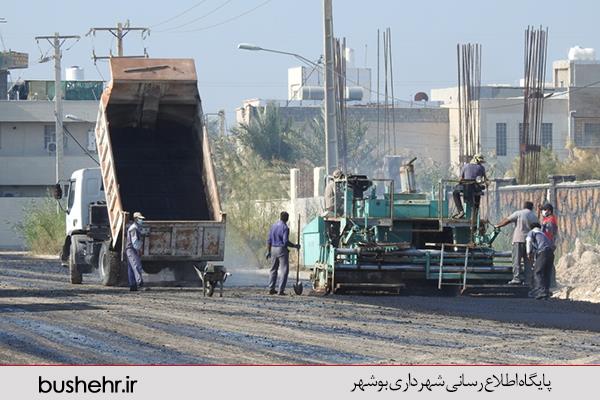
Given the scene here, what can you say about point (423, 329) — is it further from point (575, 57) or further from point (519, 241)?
point (575, 57)

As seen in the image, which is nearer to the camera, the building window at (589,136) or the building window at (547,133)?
the building window at (589,136)

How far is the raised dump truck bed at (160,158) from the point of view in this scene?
25.9 m

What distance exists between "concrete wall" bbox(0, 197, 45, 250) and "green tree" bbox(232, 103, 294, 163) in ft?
35.7

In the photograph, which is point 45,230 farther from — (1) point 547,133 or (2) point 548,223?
(1) point 547,133

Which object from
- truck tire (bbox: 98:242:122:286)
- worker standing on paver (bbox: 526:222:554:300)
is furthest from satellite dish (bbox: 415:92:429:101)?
worker standing on paver (bbox: 526:222:554:300)

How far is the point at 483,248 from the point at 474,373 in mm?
11668

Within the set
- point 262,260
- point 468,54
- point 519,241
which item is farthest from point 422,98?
point 519,241

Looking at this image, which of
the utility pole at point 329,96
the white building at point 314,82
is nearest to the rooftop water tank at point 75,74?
the white building at point 314,82

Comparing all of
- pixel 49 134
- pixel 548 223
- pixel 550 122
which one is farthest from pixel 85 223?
pixel 550 122

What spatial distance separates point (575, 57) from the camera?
310ft

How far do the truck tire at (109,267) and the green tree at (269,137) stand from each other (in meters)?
42.0

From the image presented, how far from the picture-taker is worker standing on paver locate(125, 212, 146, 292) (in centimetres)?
2500

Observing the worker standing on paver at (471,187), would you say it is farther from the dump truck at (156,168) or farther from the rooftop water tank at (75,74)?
the rooftop water tank at (75,74)

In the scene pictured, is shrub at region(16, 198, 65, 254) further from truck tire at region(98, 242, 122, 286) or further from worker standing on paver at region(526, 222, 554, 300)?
worker standing on paver at region(526, 222, 554, 300)
